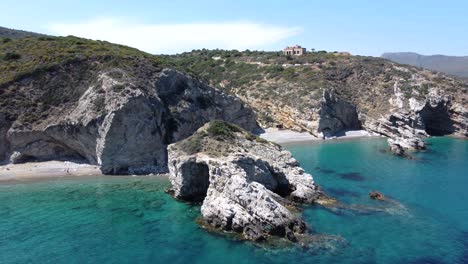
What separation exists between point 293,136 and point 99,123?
40166 mm

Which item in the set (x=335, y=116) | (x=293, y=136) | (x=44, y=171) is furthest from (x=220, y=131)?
(x=335, y=116)

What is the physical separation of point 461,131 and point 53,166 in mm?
79427

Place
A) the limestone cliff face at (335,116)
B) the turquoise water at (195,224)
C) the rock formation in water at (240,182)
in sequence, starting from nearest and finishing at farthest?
the turquoise water at (195,224) < the rock formation in water at (240,182) < the limestone cliff face at (335,116)

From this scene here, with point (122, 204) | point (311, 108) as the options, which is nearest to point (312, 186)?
point (122, 204)

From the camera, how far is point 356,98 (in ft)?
308

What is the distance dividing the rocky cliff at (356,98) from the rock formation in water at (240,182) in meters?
36.0

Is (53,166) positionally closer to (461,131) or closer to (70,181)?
(70,181)

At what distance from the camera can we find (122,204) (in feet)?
132

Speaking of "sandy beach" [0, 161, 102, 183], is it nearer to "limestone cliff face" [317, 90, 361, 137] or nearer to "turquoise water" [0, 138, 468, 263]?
"turquoise water" [0, 138, 468, 263]

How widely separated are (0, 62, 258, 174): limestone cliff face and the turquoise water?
4.51 m

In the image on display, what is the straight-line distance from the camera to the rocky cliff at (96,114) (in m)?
52.1

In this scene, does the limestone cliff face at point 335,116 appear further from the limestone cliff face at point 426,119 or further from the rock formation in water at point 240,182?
the rock formation in water at point 240,182

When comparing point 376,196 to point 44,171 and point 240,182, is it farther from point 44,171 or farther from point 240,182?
point 44,171

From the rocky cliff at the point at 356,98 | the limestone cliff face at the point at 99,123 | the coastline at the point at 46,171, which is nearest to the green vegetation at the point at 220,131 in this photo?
the coastline at the point at 46,171
